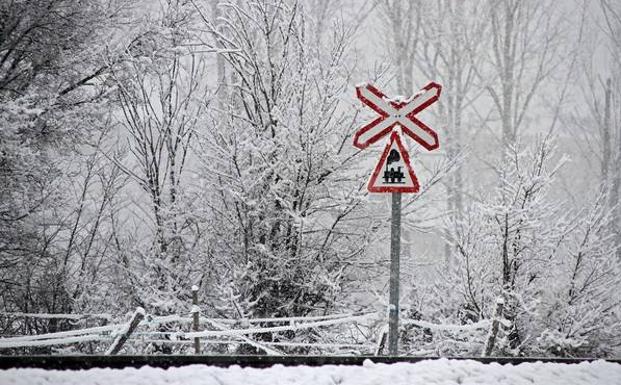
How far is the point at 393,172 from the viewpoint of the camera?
5.07 m

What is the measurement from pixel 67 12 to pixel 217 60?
6588mm

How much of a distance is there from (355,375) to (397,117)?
2.46 metres

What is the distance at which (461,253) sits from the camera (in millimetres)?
9336

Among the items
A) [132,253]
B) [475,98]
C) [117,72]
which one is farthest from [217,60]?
[475,98]

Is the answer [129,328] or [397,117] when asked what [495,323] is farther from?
[129,328]

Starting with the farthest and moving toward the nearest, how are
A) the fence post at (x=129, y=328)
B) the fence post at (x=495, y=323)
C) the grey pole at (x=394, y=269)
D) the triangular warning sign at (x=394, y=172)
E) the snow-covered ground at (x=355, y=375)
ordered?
the fence post at (x=495, y=323)
the fence post at (x=129, y=328)
the grey pole at (x=394, y=269)
the triangular warning sign at (x=394, y=172)
the snow-covered ground at (x=355, y=375)

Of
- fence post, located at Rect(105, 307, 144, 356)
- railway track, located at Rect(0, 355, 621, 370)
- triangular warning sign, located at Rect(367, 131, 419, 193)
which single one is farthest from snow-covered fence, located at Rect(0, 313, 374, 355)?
triangular warning sign, located at Rect(367, 131, 419, 193)

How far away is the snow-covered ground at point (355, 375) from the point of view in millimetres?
4059

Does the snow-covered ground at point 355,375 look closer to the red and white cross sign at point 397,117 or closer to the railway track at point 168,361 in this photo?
the railway track at point 168,361

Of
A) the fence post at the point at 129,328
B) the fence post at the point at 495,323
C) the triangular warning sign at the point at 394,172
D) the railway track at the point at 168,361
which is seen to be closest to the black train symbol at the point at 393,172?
the triangular warning sign at the point at 394,172

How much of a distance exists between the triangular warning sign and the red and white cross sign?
19 centimetres

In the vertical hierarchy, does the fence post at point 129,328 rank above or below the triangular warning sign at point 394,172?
below

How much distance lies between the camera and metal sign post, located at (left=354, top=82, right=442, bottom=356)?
5.05 metres

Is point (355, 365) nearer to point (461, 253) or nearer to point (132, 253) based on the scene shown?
point (461, 253)
